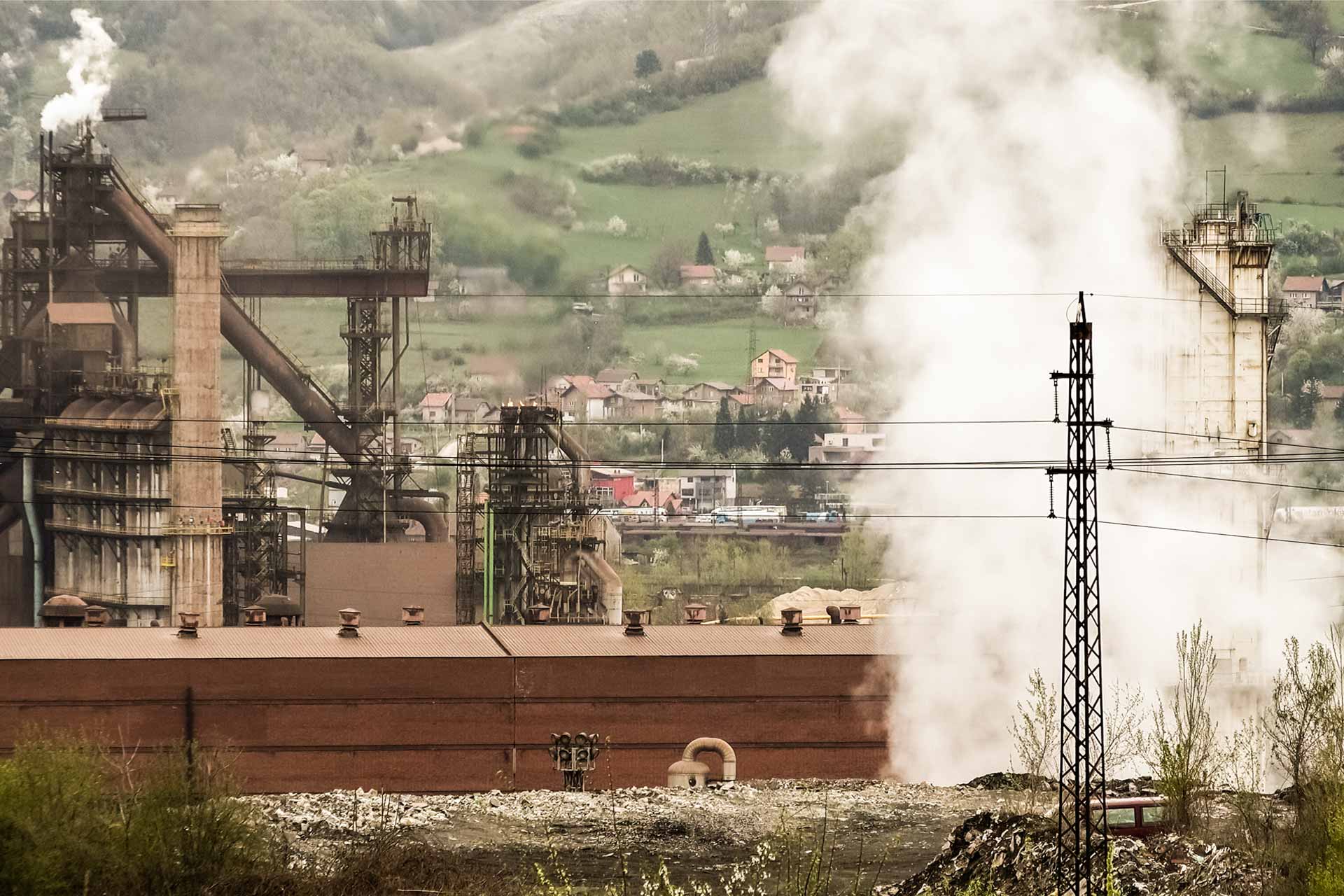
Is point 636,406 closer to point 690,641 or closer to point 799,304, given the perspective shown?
point 799,304

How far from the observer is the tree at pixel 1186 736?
24.8 metres

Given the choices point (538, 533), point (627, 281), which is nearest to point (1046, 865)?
point (538, 533)

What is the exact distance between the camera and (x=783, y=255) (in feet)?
284

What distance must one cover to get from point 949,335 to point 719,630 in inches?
253

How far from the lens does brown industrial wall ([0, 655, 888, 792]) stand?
29.2 meters

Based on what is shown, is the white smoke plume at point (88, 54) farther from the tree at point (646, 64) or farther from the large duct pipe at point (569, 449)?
the large duct pipe at point (569, 449)

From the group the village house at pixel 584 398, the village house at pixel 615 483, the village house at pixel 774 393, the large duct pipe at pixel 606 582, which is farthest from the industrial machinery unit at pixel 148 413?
the village house at pixel 774 393

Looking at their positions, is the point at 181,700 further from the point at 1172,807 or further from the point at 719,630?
the point at 1172,807

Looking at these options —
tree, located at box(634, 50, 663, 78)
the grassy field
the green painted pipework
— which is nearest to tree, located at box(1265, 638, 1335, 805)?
the green painted pipework

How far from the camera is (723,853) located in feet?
84.8

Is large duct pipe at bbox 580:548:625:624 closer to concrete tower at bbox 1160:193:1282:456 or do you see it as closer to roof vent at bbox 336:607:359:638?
roof vent at bbox 336:607:359:638

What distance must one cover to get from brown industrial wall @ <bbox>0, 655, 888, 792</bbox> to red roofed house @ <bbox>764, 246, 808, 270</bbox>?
56.6 m

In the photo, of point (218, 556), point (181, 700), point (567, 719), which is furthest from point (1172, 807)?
point (218, 556)

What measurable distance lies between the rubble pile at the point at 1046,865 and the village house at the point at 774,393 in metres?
57.0
